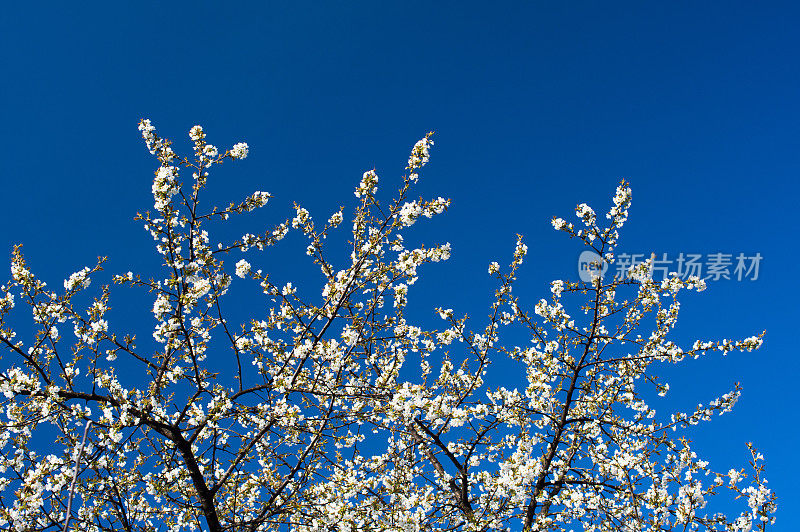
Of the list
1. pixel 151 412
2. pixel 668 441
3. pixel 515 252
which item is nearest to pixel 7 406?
pixel 151 412

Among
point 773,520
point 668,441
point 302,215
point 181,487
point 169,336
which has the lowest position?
point 773,520

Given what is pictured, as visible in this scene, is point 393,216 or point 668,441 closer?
point 393,216

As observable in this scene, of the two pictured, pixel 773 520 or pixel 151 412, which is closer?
pixel 151 412

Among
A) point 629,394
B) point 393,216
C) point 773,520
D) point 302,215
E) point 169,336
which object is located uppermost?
point 302,215

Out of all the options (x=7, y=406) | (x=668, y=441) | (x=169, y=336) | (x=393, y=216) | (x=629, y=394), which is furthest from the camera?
(x=629, y=394)

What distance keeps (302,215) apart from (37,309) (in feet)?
10.7

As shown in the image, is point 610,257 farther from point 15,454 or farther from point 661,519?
point 15,454

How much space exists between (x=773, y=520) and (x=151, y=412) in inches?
297

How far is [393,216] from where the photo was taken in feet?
21.6

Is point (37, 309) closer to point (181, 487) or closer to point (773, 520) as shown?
point (181, 487)

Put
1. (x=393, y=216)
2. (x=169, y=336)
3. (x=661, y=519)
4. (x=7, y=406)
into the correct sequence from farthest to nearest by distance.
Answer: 1. (x=661, y=519)
2. (x=393, y=216)
3. (x=169, y=336)
4. (x=7, y=406)

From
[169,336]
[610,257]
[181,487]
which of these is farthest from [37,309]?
[610,257]

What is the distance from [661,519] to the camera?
23.4 feet

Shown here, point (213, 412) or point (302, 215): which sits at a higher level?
point (302, 215)
